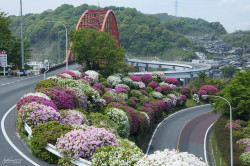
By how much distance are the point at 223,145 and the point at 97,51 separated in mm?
22276

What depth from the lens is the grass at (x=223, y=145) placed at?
27.7 meters

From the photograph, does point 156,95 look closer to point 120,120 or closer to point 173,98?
point 173,98

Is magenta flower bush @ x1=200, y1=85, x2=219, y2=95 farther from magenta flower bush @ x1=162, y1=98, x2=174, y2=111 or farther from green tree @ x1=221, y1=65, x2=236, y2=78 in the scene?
green tree @ x1=221, y1=65, x2=236, y2=78

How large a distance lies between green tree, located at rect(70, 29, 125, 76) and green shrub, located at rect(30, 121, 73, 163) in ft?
104

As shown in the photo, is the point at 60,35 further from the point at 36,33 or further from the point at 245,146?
the point at 245,146

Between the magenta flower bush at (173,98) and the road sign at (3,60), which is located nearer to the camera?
the road sign at (3,60)

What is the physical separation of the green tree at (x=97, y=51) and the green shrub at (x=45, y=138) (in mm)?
31787

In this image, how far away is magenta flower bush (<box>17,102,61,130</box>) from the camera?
14852 millimetres

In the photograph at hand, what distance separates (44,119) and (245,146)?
20.2 metres

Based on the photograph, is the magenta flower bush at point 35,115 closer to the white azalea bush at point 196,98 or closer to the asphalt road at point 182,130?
the asphalt road at point 182,130

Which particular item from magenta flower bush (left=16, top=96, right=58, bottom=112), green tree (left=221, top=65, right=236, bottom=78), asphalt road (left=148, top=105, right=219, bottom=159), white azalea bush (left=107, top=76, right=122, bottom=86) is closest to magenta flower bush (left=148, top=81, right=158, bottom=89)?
asphalt road (left=148, top=105, right=219, bottom=159)

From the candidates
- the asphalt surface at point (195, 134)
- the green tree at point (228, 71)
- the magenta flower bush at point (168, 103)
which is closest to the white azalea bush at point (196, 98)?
the asphalt surface at point (195, 134)

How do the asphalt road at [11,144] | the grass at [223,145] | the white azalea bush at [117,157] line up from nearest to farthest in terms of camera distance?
the white azalea bush at [117,157], the asphalt road at [11,144], the grass at [223,145]

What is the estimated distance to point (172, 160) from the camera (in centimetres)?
912
